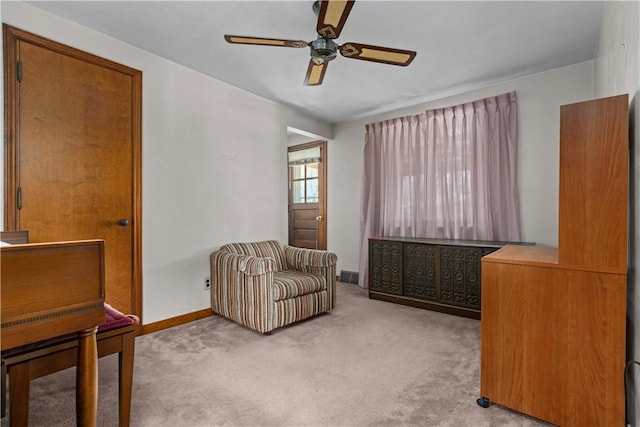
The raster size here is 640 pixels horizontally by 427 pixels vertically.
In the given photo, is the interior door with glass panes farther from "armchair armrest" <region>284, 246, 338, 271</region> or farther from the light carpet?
the light carpet

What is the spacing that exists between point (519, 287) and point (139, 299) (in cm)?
280

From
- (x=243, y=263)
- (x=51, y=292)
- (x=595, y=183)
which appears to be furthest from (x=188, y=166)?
(x=595, y=183)

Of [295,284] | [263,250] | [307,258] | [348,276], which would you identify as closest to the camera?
[295,284]

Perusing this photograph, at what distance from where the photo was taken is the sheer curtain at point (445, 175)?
11.1 ft

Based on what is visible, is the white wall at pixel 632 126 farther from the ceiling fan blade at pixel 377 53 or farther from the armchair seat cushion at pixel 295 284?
the armchair seat cushion at pixel 295 284

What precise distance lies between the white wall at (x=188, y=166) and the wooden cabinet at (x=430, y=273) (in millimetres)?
1476

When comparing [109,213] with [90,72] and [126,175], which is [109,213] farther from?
[90,72]

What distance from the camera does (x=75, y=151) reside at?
238 centimetres

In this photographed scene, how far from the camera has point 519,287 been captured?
1573 millimetres

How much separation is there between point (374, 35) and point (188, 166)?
2.05 metres

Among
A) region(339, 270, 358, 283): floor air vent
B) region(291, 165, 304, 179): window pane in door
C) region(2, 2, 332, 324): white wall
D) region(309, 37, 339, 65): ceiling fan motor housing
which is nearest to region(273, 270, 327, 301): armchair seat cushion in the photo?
region(2, 2, 332, 324): white wall

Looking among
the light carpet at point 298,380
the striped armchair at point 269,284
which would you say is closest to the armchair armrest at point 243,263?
the striped armchair at point 269,284

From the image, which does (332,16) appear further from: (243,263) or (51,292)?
(243,263)

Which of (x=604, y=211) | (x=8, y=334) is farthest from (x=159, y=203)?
(x=604, y=211)
